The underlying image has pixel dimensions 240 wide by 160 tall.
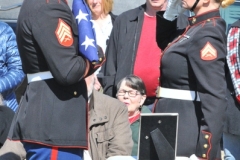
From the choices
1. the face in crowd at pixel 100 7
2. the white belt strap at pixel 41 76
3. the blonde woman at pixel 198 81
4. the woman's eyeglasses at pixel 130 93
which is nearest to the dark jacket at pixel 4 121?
the woman's eyeglasses at pixel 130 93

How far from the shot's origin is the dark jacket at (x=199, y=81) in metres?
3.36

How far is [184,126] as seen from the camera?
3.50m

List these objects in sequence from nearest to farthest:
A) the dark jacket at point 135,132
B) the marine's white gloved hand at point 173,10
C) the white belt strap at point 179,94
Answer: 1. the white belt strap at point 179,94
2. the marine's white gloved hand at point 173,10
3. the dark jacket at point 135,132

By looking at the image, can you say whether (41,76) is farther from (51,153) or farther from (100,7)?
(100,7)

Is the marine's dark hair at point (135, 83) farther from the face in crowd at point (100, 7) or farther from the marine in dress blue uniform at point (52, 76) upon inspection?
the marine in dress blue uniform at point (52, 76)

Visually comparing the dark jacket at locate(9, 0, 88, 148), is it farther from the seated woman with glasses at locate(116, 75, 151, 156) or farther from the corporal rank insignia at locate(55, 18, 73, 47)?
the seated woman with glasses at locate(116, 75, 151, 156)

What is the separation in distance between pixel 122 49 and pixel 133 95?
45 cm

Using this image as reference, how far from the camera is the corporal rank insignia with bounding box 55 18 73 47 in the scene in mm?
3146

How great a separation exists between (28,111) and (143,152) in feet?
1.93

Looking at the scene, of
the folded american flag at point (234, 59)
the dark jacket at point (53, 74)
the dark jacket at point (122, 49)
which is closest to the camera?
the dark jacket at point (53, 74)

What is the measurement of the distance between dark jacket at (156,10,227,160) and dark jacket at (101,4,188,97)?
167cm

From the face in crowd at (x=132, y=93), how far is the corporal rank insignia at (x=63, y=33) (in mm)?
1963

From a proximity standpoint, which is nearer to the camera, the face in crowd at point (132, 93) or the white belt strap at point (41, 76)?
the white belt strap at point (41, 76)

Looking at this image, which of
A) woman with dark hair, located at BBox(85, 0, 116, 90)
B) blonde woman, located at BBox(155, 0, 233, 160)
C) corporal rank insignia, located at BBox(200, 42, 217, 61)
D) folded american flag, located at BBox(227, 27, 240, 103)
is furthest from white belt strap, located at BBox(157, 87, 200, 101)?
woman with dark hair, located at BBox(85, 0, 116, 90)
